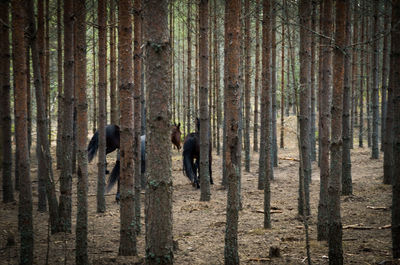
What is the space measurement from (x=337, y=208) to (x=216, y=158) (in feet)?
45.5

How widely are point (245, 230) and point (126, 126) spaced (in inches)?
132

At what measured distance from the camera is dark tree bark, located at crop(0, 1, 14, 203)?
574 cm

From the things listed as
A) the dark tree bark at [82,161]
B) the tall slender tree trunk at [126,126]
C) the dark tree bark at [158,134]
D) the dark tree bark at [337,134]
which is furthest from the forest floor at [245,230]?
the dark tree bark at [158,134]

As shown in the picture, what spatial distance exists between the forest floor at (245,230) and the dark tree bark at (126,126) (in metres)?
0.35

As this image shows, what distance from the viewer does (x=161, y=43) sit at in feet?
10.0

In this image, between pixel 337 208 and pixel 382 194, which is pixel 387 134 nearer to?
pixel 382 194

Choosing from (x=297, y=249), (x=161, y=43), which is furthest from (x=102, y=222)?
(x=161, y=43)

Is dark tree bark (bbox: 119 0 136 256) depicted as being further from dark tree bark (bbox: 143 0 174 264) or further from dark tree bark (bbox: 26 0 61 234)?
dark tree bark (bbox: 143 0 174 264)

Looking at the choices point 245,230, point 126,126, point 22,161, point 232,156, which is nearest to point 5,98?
point 22,161

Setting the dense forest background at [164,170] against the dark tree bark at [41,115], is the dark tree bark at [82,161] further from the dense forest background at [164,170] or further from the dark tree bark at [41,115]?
the dark tree bark at [41,115]

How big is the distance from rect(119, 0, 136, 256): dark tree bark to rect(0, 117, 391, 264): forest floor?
0.35 metres

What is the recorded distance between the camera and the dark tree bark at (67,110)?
604cm

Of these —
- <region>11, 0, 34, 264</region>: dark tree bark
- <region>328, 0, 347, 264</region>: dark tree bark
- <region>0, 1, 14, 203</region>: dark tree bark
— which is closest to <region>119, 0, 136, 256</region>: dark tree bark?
<region>11, 0, 34, 264</region>: dark tree bark

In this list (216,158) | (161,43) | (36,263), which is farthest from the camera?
(216,158)
